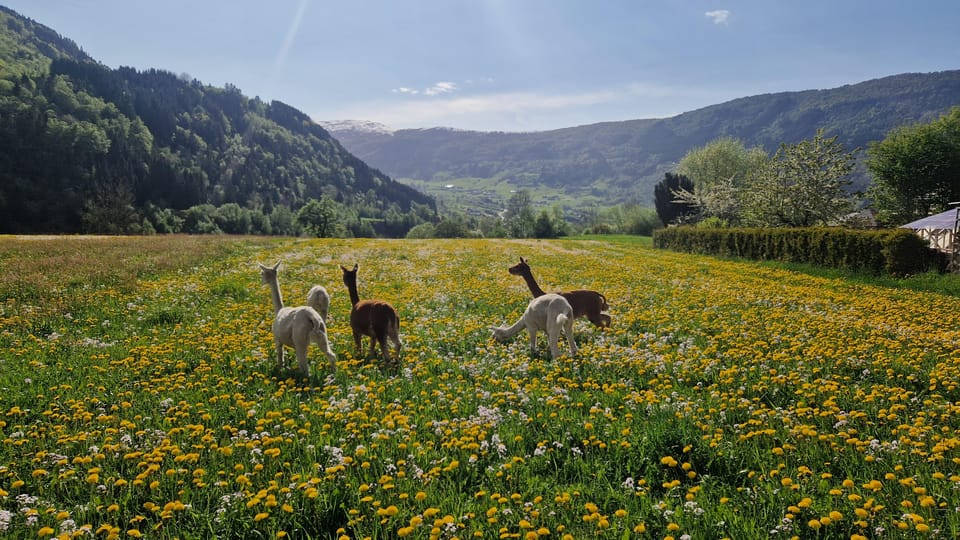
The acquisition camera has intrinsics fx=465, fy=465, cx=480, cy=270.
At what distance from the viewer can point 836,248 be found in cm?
2473

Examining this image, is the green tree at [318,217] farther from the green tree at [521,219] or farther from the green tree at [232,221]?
the green tree at [232,221]

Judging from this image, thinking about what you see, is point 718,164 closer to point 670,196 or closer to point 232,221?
point 670,196

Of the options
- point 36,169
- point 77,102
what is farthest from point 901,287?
point 77,102

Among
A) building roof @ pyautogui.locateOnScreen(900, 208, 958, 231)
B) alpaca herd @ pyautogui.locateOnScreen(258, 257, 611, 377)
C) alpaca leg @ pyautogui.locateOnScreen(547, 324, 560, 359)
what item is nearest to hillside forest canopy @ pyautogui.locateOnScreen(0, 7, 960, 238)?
building roof @ pyautogui.locateOnScreen(900, 208, 958, 231)

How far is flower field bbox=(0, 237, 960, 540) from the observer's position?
3869 millimetres

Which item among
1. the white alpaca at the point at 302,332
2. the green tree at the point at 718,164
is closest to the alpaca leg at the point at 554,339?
the white alpaca at the point at 302,332

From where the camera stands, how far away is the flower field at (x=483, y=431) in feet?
12.7

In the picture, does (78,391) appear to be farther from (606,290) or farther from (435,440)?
(606,290)

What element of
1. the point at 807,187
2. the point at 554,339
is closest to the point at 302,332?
the point at 554,339

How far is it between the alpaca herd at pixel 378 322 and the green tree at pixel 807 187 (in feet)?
136

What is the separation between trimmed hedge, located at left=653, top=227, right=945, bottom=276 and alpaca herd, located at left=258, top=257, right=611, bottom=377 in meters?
19.1

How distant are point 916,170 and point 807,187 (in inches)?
1072

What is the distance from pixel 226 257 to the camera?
28234 millimetres

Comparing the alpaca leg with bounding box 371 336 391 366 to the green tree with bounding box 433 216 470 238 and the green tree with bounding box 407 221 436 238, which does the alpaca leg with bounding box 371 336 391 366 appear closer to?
the green tree with bounding box 433 216 470 238
